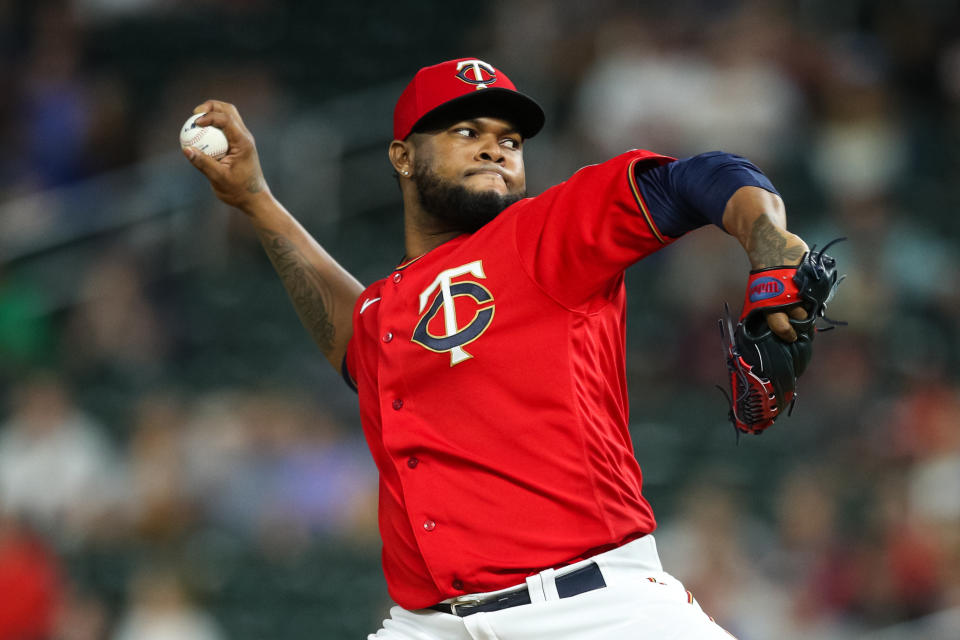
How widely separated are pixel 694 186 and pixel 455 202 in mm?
791

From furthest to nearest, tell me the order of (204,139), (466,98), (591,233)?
1. (204,139)
2. (466,98)
3. (591,233)

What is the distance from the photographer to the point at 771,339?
2.37 metres

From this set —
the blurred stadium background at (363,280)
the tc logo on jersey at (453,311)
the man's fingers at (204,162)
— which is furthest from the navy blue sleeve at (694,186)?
the blurred stadium background at (363,280)

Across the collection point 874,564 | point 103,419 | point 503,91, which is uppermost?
point 103,419

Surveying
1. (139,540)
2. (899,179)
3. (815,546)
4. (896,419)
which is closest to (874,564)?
(815,546)

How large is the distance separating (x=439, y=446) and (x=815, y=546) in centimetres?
394

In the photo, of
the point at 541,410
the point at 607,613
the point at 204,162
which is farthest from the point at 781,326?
the point at 204,162

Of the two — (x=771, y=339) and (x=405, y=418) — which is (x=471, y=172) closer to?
(x=405, y=418)

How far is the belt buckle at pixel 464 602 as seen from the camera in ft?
8.91

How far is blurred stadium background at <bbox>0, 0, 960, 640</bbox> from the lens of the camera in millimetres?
6277

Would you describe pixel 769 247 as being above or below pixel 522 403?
above

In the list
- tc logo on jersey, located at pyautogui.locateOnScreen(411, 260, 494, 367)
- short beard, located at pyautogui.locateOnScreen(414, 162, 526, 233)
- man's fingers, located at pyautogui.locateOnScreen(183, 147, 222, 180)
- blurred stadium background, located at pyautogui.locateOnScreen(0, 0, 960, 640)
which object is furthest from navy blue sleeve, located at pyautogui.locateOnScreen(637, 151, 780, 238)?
blurred stadium background, located at pyautogui.locateOnScreen(0, 0, 960, 640)

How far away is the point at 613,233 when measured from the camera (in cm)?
260

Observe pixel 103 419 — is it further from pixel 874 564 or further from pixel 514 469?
pixel 514 469
